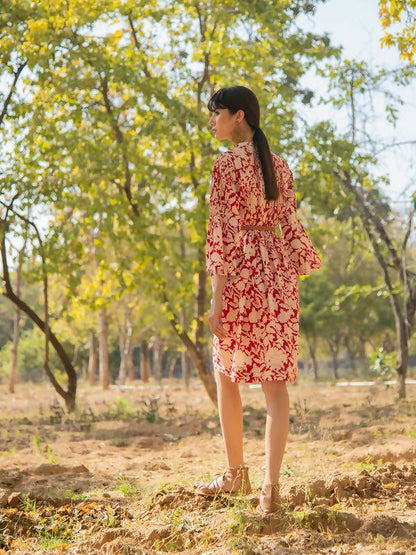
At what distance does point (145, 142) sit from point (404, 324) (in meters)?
5.19

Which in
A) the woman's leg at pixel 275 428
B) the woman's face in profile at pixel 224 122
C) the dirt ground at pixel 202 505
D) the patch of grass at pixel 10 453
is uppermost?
the woman's face in profile at pixel 224 122

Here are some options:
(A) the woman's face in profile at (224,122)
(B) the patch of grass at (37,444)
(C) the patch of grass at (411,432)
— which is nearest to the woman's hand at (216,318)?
(A) the woman's face in profile at (224,122)

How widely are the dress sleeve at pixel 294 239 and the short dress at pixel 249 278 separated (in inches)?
3.2

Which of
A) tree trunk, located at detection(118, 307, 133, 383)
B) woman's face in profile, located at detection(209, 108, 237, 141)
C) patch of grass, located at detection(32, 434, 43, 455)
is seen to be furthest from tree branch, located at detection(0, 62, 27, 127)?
tree trunk, located at detection(118, 307, 133, 383)

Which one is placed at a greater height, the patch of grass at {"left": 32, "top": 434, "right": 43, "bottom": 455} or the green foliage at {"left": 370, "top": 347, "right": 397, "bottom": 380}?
the green foliage at {"left": 370, "top": 347, "right": 397, "bottom": 380}

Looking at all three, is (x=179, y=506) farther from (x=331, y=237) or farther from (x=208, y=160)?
(x=331, y=237)

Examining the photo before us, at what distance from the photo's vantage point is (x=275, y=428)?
3615 mm

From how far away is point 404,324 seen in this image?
465 inches

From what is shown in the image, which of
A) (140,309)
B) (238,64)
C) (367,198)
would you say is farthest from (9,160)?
(140,309)

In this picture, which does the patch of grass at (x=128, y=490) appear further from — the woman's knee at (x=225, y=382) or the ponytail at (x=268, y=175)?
the ponytail at (x=268, y=175)

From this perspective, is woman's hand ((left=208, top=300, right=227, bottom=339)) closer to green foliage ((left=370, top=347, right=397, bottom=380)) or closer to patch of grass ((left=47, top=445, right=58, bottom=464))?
patch of grass ((left=47, top=445, right=58, bottom=464))

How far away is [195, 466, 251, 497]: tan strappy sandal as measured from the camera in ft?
12.6

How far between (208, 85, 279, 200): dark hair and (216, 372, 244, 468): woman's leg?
1.04 m

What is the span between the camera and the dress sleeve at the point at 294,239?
13.0ft
